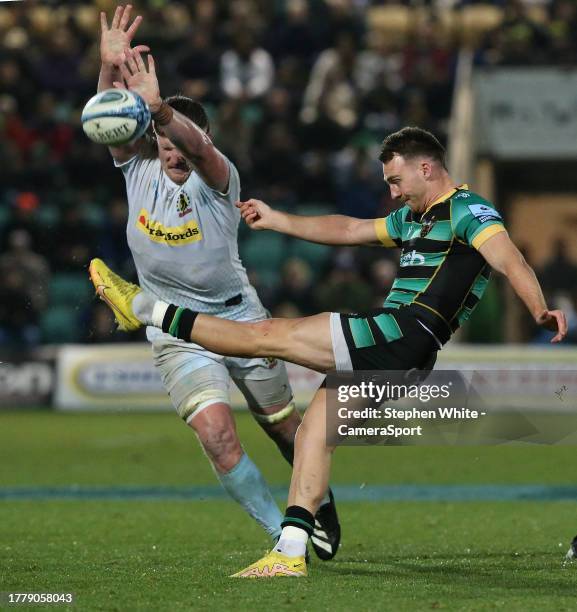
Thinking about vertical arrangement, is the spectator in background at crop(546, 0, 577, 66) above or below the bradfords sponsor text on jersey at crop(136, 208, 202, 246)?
above

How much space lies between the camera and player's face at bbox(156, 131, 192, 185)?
757 centimetres

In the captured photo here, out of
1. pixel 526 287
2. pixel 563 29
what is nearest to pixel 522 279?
pixel 526 287

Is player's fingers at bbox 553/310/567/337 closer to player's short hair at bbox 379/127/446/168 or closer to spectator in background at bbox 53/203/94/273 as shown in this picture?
player's short hair at bbox 379/127/446/168

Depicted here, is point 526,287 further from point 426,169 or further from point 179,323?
point 179,323

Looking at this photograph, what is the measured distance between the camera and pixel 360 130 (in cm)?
2020

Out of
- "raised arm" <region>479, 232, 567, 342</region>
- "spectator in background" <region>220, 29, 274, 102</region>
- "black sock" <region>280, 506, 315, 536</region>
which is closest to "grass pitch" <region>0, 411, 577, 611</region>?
"black sock" <region>280, 506, 315, 536</region>

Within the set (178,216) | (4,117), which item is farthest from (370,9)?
(178,216)

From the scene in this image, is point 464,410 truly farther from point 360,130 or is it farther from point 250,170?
point 360,130

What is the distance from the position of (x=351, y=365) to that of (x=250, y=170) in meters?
12.5

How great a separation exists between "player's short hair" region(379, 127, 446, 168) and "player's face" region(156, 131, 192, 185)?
122 cm

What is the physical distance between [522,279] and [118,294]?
2020 millimetres

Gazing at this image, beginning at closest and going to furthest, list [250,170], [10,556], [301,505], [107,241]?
1. [301,505]
2. [10,556]
3. [107,241]
4. [250,170]

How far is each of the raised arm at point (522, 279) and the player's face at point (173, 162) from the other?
189 cm

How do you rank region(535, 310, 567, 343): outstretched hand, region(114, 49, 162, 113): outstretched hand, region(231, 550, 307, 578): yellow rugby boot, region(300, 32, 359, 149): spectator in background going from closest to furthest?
region(535, 310, 567, 343): outstretched hand, region(231, 550, 307, 578): yellow rugby boot, region(114, 49, 162, 113): outstretched hand, region(300, 32, 359, 149): spectator in background
